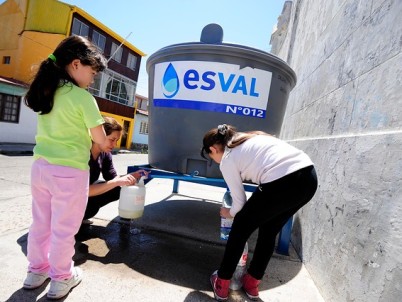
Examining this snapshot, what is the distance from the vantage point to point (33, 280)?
174 centimetres

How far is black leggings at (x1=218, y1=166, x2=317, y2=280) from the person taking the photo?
5.67 ft

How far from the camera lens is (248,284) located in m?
1.99

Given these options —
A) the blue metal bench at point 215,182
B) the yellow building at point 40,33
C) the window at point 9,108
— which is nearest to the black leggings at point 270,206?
the blue metal bench at point 215,182

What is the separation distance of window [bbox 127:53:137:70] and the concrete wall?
19.2m

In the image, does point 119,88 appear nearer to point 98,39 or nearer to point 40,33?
point 98,39

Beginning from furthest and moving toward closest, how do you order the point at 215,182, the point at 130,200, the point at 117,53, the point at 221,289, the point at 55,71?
the point at 117,53
the point at 215,182
the point at 130,200
the point at 221,289
the point at 55,71

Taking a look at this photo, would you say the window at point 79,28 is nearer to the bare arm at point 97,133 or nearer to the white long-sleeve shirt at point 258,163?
the bare arm at point 97,133

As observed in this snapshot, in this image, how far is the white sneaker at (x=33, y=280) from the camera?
5.65 feet

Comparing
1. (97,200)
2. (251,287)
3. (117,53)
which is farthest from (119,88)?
(251,287)

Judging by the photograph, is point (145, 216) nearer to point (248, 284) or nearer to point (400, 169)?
point (248, 284)

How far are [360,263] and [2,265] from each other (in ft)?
7.60

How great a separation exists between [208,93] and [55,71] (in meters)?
1.33

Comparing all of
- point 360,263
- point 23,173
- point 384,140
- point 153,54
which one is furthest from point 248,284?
point 23,173

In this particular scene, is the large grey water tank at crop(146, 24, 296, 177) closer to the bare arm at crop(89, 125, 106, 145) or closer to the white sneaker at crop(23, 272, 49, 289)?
the bare arm at crop(89, 125, 106, 145)
